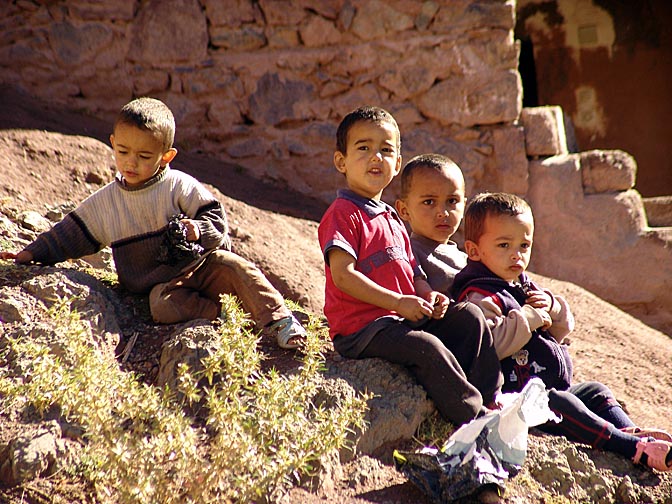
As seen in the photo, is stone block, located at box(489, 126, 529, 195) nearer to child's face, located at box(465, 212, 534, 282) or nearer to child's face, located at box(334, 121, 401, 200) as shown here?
child's face, located at box(465, 212, 534, 282)

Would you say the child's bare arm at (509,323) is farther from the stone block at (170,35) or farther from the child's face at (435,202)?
the stone block at (170,35)

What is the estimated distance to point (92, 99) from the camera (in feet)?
18.0

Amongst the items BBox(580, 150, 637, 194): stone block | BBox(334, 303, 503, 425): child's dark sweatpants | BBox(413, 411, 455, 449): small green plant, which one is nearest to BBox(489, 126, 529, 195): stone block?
BBox(580, 150, 637, 194): stone block

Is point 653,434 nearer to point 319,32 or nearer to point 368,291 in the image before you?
point 368,291

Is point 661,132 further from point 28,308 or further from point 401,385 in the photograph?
point 28,308

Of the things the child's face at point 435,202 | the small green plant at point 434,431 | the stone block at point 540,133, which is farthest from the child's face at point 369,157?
the stone block at point 540,133

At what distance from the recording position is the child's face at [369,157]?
3107 mm

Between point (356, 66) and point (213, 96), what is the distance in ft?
3.54

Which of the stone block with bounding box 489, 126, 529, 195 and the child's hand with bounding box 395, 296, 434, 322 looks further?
the stone block with bounding box 489, 126, 529, 195

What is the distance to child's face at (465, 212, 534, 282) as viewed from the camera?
10.2 ft

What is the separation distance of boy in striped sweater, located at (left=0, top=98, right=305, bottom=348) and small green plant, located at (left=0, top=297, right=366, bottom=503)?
63cm

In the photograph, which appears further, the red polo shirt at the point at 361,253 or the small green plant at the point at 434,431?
the red polo shirt at the point at 361,253

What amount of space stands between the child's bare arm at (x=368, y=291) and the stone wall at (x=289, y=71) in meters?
2.61

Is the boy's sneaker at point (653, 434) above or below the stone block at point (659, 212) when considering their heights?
below
